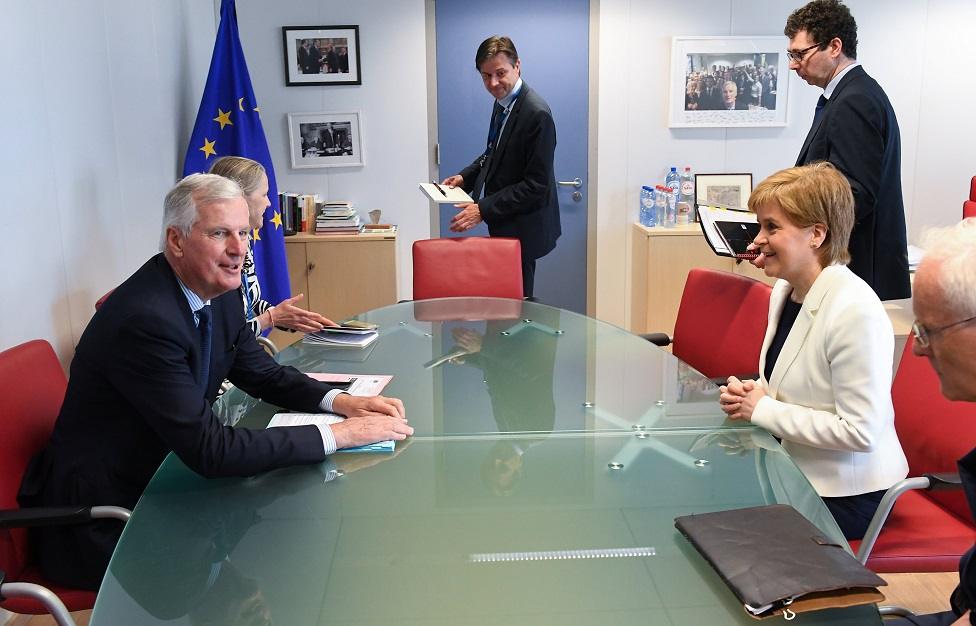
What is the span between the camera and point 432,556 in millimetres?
1414

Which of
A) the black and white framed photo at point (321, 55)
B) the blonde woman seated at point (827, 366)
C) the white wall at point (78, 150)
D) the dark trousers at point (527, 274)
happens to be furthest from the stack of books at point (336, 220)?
the blonde woman seated at point (827, 366)

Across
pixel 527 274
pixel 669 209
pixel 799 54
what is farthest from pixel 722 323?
pixel 669 209

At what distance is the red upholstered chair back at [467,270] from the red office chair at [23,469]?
5.70 feet

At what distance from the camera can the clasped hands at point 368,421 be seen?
5.95 feet

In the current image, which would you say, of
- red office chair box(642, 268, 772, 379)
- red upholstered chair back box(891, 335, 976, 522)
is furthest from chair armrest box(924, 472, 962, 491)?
red office chair box(642, 268, 772, 379)

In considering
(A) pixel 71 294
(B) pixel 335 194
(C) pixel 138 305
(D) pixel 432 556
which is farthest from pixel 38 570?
(B) pixel 335 194

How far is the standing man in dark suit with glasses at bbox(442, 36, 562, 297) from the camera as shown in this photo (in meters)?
3.88

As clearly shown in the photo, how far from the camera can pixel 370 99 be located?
17.3 ft

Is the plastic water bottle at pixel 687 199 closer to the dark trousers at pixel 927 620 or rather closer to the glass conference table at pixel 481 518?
the glass conference table at pixel 481 518

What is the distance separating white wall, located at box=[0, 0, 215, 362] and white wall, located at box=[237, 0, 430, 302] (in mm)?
918

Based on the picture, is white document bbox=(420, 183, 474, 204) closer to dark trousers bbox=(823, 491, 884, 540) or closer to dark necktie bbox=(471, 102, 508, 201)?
dark necktie bbox=(471, 102, 508, 201)

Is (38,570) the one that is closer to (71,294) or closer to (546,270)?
(71,294)

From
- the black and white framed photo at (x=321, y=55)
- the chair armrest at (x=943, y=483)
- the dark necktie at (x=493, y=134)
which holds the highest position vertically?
the black and white framed photo at (x=321, y=55)

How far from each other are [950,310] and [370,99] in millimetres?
4379
